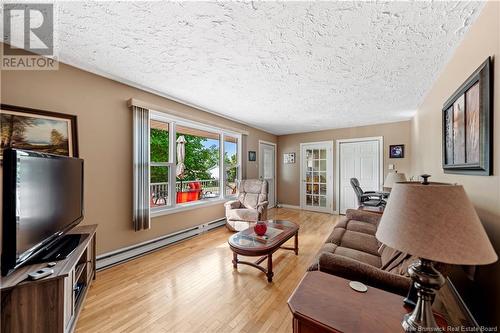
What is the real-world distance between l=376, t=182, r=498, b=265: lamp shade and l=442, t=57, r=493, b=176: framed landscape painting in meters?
0.77

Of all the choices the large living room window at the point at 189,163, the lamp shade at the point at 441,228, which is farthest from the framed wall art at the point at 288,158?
the lamp shade at the point at 441,228

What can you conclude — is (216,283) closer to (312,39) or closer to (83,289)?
(83,289)

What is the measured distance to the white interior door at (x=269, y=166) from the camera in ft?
18.2

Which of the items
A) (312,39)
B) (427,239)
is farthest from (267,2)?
(427,239)

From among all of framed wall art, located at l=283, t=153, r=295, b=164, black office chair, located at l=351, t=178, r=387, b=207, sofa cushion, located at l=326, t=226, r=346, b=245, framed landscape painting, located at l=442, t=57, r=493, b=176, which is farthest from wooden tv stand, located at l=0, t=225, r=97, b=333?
framed wall art, located at l=283, t=153, r=295, b=164

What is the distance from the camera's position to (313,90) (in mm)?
2721

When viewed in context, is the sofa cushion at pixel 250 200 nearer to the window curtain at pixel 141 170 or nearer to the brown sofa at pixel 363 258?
the brown sofa at pixel 363 258

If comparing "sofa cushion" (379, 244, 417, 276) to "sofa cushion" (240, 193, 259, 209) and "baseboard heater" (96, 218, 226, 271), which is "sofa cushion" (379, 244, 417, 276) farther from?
"baseboard heater" (96, 218, 226, 271)

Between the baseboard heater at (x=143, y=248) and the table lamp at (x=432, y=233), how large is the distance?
114 inches

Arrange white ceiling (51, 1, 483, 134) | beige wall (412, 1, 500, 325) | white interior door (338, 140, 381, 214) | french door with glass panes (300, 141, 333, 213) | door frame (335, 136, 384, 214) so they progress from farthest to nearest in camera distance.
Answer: french door with glass panes (300, 141, 333, 213)
white interior door (338, 140, 381, 214)
door frame (335, 136, 384, 214)
white ceiling (51, 1, 483, 134)
beige wall (412, 1, 500, 325)

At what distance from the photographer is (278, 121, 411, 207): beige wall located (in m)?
4.44

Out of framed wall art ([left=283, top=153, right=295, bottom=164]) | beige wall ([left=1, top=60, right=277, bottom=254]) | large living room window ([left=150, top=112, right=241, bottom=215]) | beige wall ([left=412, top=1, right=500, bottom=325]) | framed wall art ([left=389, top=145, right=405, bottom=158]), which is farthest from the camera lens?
framed wall art ([left=283, top=153, right=295, bottom=164])

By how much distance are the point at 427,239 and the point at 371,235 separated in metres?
1.92

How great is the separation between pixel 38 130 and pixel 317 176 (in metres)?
5.49
